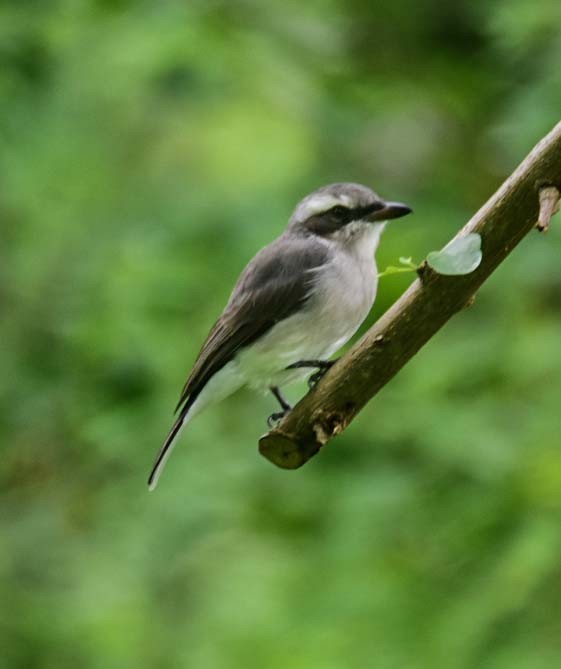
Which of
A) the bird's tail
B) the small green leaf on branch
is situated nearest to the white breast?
the bird's tail

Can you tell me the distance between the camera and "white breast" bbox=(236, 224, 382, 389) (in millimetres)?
4098

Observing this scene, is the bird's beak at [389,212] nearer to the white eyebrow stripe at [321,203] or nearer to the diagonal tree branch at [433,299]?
the white eyebrow stripe at [321,203]

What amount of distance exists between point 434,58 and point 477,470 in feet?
11.1

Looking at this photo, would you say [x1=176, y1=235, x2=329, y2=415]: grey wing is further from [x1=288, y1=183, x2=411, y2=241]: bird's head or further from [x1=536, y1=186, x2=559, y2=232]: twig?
[x1=536, y1=186, x2=559, y2=232]: twig

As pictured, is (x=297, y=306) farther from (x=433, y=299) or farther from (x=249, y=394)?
(x=249, y=394)

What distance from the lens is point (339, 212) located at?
4.56 meters

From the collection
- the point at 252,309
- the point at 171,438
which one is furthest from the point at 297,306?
the point at 171,438

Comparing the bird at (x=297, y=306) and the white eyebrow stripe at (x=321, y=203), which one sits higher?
the white eyebrow stripe at (x=321, y=203)

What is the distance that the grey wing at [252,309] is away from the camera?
4.31 m

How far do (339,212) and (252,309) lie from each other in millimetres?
522

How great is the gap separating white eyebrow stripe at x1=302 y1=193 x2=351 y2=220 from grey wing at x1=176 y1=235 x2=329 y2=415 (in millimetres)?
210

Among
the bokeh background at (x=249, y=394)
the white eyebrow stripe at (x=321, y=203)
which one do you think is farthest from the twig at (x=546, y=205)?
the bokeh background at (x=249, y=394)

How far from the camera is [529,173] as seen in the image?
2449mm

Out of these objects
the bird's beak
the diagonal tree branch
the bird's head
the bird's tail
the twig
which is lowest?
the twig
